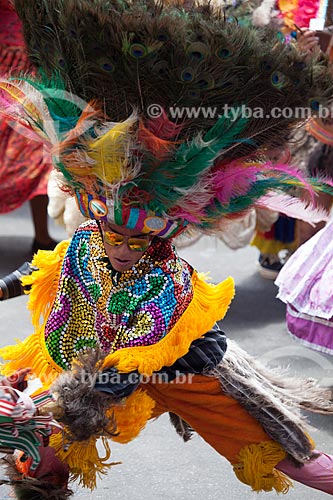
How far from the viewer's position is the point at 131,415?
2.14 meters

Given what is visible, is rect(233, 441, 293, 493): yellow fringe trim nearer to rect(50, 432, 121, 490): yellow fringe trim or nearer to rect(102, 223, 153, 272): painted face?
rect(50, 432, 121, 490): yellow fringe trim

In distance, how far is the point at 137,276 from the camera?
213 cm

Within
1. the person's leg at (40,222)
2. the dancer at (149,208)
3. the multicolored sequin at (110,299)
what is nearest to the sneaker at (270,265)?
the person's leg at (40,222)

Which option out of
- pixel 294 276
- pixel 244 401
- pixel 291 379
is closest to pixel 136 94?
pixel 244 401

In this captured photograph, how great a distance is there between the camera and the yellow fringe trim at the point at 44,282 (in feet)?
7.69

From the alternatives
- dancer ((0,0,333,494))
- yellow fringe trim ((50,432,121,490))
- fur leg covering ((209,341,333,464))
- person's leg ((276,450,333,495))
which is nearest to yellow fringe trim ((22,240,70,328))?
dancer ((0,0,333,494))

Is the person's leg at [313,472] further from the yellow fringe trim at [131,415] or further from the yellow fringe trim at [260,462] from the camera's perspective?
the yellow fringe trim at [131,415]

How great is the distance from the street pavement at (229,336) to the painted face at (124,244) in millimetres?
1010

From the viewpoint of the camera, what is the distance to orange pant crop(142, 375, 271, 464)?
2.23 m

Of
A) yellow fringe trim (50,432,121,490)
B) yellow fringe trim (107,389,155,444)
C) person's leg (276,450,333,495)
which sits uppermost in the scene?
yellow fringe trim (107,389,155,444)

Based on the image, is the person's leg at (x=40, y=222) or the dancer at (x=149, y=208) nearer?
the dancer at (x=149, y=208)

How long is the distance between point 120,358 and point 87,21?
80 cm

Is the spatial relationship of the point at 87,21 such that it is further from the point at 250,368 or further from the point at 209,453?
the point at 209,453

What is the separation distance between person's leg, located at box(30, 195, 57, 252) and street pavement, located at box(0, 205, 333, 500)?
128 millimetres
